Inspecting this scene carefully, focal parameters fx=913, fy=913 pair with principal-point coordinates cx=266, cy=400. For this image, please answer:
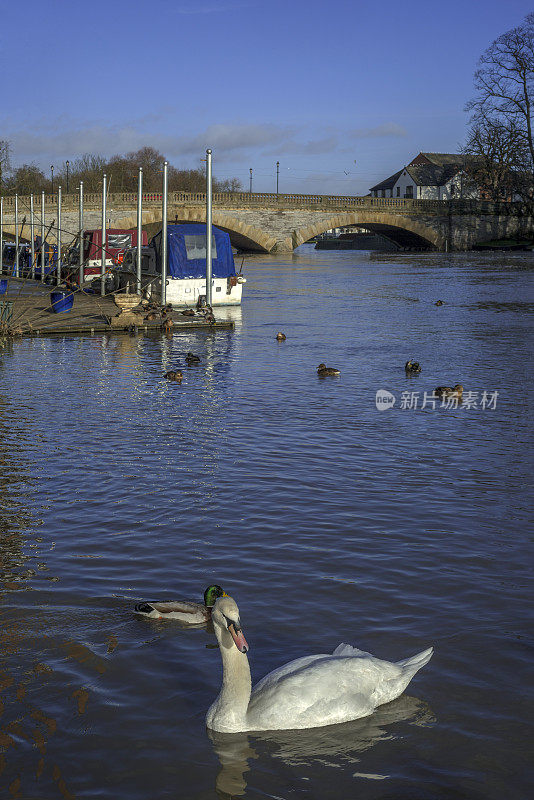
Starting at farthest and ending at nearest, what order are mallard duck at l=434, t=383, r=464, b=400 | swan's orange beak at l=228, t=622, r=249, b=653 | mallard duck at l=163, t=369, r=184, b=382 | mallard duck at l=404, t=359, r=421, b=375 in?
mallard duck at l=404, t=359, r=421, b=375 → mallard duck at l=163, t=369, r=184, b=382 → mallard duck at l=434, t=383, r=464, b=400 → swan's orange beak at l=228, t=622, r=249, b=653

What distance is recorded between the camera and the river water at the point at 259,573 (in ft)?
15.8

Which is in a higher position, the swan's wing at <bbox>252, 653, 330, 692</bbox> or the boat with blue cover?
the boat with blue cover

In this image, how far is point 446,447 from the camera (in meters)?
11.6

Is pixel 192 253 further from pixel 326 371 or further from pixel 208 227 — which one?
pixel 326 371

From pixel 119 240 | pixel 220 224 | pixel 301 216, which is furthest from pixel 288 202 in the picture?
pixel 119 240

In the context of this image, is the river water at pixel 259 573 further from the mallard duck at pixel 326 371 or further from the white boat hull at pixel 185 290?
the white boat hull at pixel 185 290

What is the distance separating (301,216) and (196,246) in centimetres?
5544

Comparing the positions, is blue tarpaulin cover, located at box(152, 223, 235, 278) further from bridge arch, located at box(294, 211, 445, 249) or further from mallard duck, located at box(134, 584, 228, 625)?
bridge arch, located at box(294, 211, 445, 249)

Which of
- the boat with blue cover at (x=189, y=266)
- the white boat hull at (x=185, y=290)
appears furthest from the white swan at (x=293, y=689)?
the white boat hull at (x=185, y=290)

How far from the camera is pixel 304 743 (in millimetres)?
4969

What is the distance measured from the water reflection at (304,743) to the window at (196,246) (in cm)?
2607

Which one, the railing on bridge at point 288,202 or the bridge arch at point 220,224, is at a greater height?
the railing on bridge at point 288,202

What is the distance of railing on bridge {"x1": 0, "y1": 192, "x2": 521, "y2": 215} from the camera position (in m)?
71.4

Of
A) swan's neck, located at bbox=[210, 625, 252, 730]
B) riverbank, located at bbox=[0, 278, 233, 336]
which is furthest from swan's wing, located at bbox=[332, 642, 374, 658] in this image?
riverbank, located at bbox=[0, 278, 233, 336]
